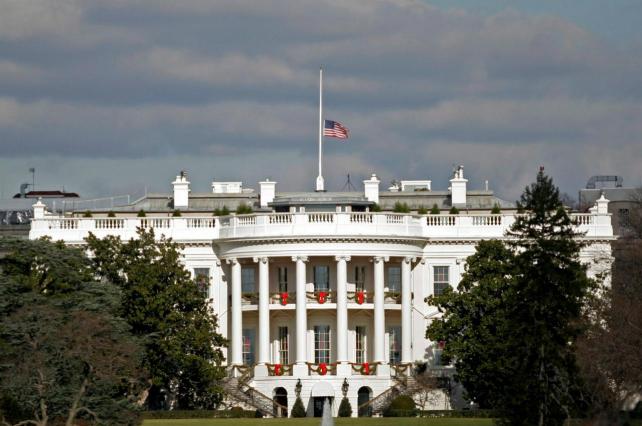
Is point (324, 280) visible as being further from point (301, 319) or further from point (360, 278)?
point (301, 319)

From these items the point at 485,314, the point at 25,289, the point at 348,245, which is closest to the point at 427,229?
the point at 348,245

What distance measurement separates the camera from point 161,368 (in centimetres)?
11931

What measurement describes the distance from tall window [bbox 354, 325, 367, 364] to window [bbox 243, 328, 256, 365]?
5.82 metres

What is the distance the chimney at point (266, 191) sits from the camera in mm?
138750

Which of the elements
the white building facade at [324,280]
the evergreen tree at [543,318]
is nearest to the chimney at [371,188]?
the white building facade at [324,280]

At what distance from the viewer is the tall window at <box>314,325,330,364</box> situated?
432 feet

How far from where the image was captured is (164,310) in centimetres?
11875

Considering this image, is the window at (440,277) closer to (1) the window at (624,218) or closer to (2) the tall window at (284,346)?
(2) the tall window at (284,346)

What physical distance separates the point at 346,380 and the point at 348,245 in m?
7.36

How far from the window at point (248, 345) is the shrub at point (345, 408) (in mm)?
8322

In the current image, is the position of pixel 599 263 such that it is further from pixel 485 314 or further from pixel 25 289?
pixel 25 289

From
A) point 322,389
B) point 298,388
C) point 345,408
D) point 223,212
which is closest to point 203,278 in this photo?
point 223,212

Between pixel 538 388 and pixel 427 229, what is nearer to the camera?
pixel 538 388

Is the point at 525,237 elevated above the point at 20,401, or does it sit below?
above
